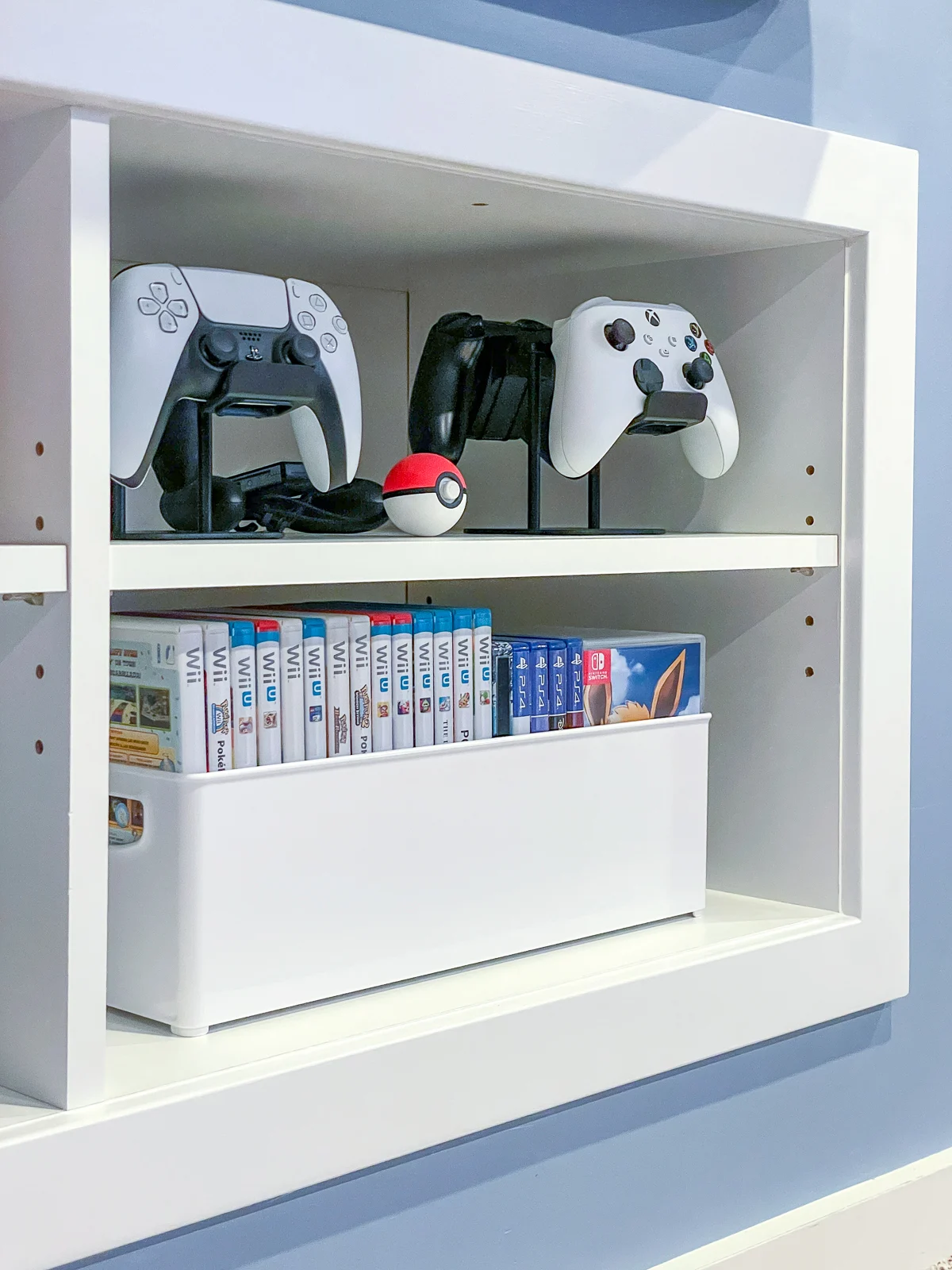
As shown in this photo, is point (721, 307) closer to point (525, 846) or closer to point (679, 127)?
point (679, 127)

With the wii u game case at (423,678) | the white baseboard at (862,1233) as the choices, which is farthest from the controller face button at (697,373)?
the white baseboard at (862,1233)

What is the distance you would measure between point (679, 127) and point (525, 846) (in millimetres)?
618

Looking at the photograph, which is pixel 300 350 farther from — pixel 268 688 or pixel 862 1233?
pixel 862 1233

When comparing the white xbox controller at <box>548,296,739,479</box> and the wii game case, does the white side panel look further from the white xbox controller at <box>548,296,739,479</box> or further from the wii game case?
the white xbox controller at <box>548,296,739,479</box>

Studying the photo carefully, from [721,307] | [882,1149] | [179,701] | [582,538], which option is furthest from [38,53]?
[882,1149]

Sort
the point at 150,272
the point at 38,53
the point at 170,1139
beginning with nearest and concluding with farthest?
the point at 38,53
the point at 170,1139
the point at 150,272

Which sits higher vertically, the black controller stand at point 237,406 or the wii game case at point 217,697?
the black controller stand at point 237,406

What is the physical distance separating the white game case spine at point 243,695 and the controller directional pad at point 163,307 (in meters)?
0.23

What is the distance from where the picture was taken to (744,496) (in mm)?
1524

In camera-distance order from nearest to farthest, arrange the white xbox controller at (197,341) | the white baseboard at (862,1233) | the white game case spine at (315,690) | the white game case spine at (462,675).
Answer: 1. the white xbox controller at (197,341)
2. the white game case spine at (315,690)
3. the white game case spine at (462,675)
4. the white baseboard at (862,1233)

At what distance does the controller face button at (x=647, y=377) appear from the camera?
1.33 meters

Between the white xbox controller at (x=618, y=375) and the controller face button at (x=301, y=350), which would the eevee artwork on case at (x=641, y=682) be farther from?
the controller face button at (x=301, y=350)

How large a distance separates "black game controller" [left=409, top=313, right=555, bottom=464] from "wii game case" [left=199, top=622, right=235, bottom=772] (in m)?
0.35

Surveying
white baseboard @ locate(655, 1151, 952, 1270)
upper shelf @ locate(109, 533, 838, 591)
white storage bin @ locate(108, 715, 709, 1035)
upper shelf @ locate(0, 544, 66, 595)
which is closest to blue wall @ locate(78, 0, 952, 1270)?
white baseboard @ locate(655, 1151, 952, 1270)
